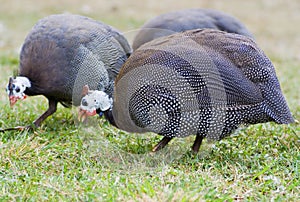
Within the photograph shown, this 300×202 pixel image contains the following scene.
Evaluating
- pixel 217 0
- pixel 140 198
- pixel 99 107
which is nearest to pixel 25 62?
pixel 99 107

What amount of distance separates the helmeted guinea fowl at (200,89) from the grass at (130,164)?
0.23m

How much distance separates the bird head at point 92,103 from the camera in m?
3.61

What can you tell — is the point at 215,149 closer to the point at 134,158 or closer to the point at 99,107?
the point at 134,158

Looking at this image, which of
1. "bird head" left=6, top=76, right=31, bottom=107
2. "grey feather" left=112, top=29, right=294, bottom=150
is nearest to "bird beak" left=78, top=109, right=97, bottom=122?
"grey feather" left=112, top=29, right=294, bottom=150

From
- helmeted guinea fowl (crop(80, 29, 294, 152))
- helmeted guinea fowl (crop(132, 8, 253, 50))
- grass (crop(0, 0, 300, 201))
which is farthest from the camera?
helmeted guinea fowl (crop(132, 8, 253, 50))

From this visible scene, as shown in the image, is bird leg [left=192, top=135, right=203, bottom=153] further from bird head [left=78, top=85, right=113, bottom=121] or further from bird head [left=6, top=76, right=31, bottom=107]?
bird head [left=6, top=76, right=31, bottom=107]

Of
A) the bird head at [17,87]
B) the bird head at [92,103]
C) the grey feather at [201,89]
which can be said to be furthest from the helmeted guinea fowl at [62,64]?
the grey feather at [201,89]

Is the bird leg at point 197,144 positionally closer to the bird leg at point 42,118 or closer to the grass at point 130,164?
the grass at point 130,164

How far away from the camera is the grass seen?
A: 2674 millimetres

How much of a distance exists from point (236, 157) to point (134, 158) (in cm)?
71

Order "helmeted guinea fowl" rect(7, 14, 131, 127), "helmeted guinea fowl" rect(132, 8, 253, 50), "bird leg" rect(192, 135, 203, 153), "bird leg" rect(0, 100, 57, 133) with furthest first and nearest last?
"helmeted guinea fowl" rect(132, 8, 253, 50), "helmeted guinea fowl" rect(7, 14, 131, 127), "bird leg" rect(0, 100, 57, 133), "bird leg" rect(192, 135, 203, 153)

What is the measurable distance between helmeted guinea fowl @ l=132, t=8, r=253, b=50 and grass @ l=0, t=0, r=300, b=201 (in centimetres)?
102

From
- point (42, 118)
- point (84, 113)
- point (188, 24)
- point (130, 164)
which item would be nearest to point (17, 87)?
point (42, 118)

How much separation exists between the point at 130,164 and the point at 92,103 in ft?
1.94
